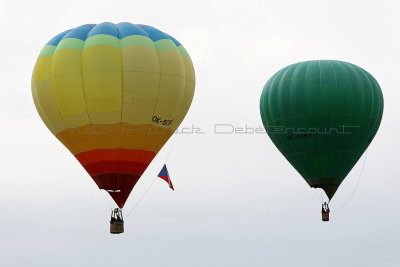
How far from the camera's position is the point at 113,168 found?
93.9 ft

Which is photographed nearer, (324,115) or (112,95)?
(112,95)

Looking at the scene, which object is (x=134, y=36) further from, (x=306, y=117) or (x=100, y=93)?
(x=306, y=117)

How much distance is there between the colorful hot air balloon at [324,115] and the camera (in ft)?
104

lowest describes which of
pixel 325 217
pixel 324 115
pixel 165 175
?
pixel 325 217

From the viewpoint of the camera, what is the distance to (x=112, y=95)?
91.8 ft

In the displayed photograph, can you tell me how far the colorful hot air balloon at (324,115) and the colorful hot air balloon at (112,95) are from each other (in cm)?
466

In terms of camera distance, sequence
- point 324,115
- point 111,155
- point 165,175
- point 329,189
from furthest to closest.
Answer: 1. point 329,189
2. point 324,115
3. point 165,175
4. point 111,155

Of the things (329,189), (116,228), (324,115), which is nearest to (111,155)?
(116,228)

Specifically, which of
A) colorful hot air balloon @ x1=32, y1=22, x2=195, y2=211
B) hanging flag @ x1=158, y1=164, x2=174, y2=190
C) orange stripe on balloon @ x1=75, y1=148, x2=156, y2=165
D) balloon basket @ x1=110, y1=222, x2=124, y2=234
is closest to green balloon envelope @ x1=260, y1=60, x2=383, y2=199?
hanging flag @ x1=158, y1=164, x2=174, y2=190

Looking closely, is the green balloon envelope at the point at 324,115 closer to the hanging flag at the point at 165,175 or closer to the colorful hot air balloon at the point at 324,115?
the colorful hot air balloon at the point at 324,115

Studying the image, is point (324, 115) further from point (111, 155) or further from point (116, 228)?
point (116, 228)

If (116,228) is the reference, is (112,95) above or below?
above

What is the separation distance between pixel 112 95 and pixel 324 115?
26.9ft

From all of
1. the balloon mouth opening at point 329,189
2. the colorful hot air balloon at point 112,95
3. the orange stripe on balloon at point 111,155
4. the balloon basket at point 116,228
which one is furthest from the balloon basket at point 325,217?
the balloon basket at point 116,228
